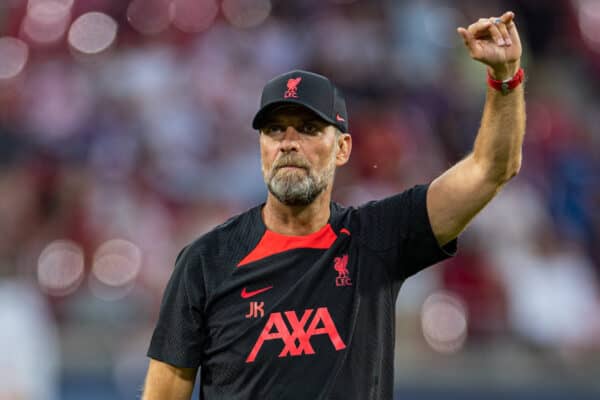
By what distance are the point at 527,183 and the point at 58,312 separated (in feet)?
11.5

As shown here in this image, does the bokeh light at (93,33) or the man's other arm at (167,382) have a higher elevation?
the bokeh light at (93,33)

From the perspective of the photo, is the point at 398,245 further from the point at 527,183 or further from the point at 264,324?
the point at 527,183

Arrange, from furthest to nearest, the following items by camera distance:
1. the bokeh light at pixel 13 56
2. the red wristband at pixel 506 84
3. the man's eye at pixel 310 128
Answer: the bokeh light at pixel 13 56 < the man's eye at pixel 310 128 < the red wristband at pixel 506 84

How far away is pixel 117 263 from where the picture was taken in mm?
7648

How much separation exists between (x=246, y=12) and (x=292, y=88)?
5.83 meters

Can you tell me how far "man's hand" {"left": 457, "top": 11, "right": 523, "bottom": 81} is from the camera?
308 cm

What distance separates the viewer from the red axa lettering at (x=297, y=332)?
10.6 ft

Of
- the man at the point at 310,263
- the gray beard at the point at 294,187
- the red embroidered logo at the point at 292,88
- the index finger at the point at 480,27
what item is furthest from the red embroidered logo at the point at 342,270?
the index finger at the point at 480,27

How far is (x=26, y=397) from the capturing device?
5.57 meters

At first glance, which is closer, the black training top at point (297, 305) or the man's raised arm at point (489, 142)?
the man's raised arm at point (489, 142)

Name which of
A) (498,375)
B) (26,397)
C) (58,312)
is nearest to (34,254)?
(58,312)

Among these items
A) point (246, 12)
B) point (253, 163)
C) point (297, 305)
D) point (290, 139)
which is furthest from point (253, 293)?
point (246, 12)

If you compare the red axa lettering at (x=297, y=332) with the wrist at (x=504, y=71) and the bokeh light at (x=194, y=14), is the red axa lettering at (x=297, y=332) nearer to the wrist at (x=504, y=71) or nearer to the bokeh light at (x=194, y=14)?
the wrist at (x=504, y=71)

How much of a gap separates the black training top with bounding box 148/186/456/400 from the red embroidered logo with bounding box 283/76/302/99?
0.44m
